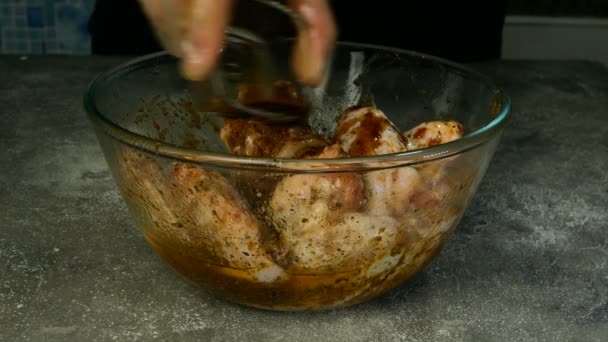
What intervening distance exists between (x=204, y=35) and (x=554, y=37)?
109 inches

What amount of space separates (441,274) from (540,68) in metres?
0.99

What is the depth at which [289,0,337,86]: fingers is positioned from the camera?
26.4 inches

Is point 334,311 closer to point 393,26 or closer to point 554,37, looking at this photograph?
point 393,26

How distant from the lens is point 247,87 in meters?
0.86

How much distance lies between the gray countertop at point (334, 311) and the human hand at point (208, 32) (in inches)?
10.6

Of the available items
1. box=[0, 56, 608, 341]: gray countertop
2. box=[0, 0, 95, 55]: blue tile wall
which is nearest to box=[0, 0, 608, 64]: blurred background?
box=[0, 0, 95, 55]: blue tile wall

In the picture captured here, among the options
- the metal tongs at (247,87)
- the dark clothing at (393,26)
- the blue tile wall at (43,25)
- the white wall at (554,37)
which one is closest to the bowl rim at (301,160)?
the metal tongs at (247,87)

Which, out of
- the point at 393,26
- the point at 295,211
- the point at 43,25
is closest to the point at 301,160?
the point at 295,211

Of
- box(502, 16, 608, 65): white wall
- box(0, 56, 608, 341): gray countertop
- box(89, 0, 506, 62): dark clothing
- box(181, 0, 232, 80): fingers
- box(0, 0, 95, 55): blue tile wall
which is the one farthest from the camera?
box(502, 16, 608, 65): white wall

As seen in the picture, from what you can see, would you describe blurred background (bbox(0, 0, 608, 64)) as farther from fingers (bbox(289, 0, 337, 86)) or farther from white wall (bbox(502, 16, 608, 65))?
fingers (bbox(289, 0, 337, 86))

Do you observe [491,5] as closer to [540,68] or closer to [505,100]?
[540,68]

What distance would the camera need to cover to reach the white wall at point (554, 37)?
10.1 ft

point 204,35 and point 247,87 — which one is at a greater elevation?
point 204,35

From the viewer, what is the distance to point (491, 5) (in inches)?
70.2
